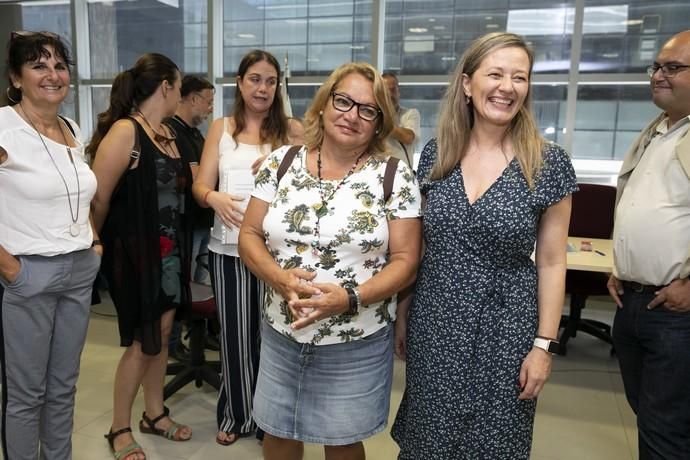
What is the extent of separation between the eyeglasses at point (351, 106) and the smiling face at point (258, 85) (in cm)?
73

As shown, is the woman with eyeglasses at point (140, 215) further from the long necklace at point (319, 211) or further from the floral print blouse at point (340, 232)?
the long necklace at point (319, 211)

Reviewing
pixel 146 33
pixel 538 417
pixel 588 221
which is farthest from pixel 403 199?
pixel 146 33

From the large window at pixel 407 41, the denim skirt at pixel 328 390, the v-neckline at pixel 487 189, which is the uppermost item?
the large window at pixel 407 41

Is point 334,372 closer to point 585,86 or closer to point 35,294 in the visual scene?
point 35,294

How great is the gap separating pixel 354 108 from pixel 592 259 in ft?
6.18

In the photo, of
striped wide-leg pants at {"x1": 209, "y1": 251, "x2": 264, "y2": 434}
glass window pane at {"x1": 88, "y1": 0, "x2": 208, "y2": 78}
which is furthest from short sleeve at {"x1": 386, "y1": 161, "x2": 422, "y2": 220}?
glass window pane at {"x1": 88, "y1": 0, "x2": 208, "y2": 78}

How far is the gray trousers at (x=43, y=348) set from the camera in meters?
1.73

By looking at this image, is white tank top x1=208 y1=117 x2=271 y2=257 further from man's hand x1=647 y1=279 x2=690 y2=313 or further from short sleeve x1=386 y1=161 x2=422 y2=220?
man's hand x1=647 y1=279 x2=690 y2=313

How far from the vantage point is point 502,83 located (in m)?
1.39

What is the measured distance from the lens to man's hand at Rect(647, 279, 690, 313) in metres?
1.72

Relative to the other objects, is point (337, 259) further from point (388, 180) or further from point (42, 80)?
point (42, 80)

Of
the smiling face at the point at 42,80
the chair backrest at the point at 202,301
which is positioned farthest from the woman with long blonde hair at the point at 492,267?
the chair backrest at the point at 202,301

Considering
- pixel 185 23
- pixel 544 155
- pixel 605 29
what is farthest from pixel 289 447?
pixel 185 23

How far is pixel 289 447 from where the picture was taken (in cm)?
167
